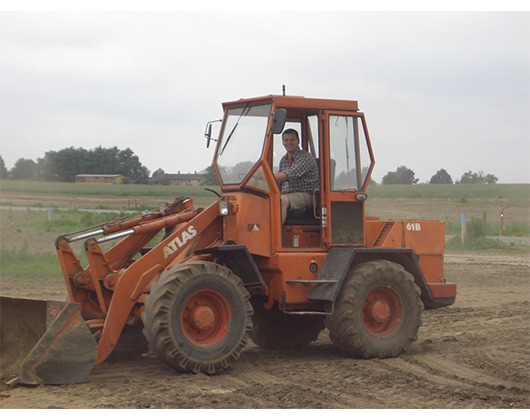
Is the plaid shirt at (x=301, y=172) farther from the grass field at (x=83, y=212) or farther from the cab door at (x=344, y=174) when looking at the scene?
the grass field at (x=83, y=212)

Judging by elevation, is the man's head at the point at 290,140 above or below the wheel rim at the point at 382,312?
above

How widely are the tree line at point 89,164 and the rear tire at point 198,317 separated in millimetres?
19069

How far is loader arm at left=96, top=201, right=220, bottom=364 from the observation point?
31.5 feet

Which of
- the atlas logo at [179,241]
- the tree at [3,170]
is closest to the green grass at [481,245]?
the tree at [3,170]

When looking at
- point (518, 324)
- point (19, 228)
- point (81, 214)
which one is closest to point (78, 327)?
point (518, 324)

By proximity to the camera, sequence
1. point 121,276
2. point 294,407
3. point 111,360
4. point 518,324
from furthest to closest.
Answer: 1. point 518,324
2. point 111,360
3. point 121,276
4. point 294,407

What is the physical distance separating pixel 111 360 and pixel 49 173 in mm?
20360

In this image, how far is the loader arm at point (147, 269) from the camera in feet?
31.5

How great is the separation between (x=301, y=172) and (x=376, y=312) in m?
1.83

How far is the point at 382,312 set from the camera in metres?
10.9

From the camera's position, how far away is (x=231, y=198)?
10.7m

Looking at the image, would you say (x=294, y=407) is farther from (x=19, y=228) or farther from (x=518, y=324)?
(x=19, y=228)

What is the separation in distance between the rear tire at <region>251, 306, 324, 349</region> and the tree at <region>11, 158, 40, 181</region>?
49.2ft

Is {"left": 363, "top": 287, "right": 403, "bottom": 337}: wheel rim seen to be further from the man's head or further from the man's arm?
the man's head
